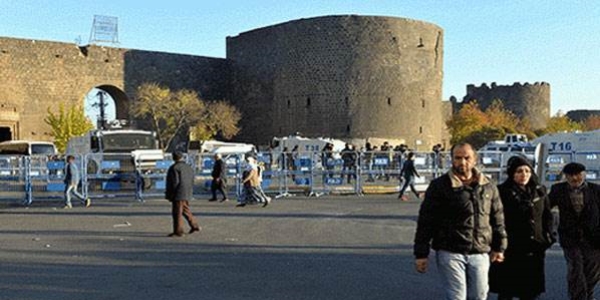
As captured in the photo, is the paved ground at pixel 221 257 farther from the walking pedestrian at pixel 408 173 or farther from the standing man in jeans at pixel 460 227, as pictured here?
the walking pedestrian at pixel 408 173

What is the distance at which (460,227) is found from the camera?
4.77m

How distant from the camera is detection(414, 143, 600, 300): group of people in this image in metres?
4.79

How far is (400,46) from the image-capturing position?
50688 millimetres

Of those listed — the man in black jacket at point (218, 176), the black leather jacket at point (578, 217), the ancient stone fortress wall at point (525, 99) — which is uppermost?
the ancient stone fortress wall at point (525, 99)

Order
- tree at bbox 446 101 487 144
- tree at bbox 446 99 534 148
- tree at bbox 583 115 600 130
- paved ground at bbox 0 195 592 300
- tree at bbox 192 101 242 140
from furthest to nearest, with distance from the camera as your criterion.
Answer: tree at bbox 583 115 600 130 → tree at bbox 446 101 487 144 → tree at bbox 446 99 534 148 → tree at bbox 192 101 242 140 → paved ground at bbox 0 195 592 300

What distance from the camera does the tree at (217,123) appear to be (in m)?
50.5

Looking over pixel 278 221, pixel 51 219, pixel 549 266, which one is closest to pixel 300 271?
pixel 549 266

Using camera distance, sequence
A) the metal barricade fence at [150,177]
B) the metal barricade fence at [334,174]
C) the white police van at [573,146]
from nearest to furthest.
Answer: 1. the metal barricade fence at [150,177]
2. the white police van at [573,146]
3. the metal barricade fence at [334,174]

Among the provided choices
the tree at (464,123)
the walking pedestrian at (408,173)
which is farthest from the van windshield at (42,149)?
the tree at (464,123)

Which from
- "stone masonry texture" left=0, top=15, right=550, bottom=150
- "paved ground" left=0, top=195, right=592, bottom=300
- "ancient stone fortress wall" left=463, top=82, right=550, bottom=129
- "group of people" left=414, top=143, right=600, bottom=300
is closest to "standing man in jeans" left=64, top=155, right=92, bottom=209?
"paved ground" left=0, top=195, right=592, bottom=300

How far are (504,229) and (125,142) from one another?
21.7 metres

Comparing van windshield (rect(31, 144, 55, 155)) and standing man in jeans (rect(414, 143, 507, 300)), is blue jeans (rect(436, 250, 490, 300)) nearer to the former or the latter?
standing man in jeans (rect(414, 143, 507, 300))

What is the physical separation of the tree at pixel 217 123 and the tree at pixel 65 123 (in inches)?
315

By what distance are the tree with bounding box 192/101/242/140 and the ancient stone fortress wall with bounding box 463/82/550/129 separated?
3653 centimetres
